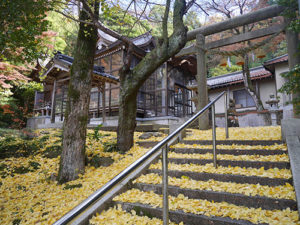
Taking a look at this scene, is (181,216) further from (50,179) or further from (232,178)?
(50,179)

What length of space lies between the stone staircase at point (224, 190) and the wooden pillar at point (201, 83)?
2995mm

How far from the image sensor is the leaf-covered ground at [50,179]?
3.10m

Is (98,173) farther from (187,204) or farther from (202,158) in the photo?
(187,204)

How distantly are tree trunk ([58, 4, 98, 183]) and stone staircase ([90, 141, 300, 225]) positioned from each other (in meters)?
1.97

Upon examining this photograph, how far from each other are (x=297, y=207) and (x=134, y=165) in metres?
1.92

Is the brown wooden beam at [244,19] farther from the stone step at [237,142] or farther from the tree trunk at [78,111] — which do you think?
the stone step at [237,142]

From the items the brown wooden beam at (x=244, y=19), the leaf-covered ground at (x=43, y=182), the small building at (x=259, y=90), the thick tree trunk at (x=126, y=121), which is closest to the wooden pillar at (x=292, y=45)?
the brown wooden beam at (x=244, y=19)

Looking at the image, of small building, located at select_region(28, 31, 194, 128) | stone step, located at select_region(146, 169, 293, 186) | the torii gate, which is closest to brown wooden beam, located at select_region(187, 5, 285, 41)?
the torii gate

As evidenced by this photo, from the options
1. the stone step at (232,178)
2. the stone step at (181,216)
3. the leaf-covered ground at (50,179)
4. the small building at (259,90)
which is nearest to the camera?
the stone step at (181,216)

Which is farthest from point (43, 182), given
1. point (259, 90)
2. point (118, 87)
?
point (259, 90)

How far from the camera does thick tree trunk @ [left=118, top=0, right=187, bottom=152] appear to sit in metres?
5.21

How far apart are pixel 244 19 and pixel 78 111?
21.4 ft

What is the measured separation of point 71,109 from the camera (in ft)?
16.6

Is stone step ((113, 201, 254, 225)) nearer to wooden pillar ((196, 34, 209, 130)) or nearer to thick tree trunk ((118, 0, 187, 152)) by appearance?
thick tree trunk ((118, 0, 187, 152))
